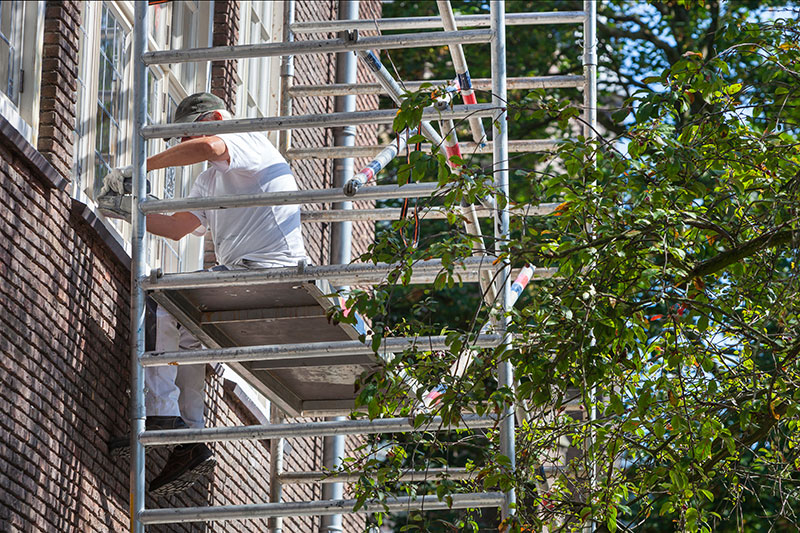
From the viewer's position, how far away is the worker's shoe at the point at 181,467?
7410 millimetres

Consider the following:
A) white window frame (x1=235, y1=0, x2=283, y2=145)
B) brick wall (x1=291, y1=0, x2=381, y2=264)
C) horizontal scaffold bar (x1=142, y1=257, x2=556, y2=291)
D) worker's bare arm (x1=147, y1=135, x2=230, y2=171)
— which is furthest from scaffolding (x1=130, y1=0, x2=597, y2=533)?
brick wall (x1=291, y1=0, x2=381, y2=264)

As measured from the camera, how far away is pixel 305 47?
6641 mm

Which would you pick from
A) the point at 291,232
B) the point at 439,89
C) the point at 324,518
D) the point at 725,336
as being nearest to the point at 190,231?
the point at 291,232

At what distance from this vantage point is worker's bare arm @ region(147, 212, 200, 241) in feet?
25.0

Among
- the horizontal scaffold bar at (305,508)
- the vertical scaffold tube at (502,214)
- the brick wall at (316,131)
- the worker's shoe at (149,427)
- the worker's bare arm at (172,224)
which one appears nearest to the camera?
the vertical scaffold tube at (502,214)

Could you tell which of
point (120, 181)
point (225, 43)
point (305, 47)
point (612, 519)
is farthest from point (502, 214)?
point (225, 43)

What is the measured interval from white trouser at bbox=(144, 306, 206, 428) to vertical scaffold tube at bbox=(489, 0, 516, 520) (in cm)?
202

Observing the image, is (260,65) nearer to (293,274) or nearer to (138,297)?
(138,297)

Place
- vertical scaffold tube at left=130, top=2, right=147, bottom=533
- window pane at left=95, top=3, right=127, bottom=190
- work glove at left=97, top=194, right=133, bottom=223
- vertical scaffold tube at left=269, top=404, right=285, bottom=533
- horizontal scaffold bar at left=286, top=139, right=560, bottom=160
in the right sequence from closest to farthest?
vertical scaffold tube at left=130, top=2, right=147, bottom=533 → work glove at left=97, top=194, right=133, bottom=223 → window pane at left=95, top=3, right=127, bottom=190 → horizontal scaffold bar at left=286, top=139, right=560, bottom=160 → vertical scaffold tube at left=269, top=404, right=285, bottom=533

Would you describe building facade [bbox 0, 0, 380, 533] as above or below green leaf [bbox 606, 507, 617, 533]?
above

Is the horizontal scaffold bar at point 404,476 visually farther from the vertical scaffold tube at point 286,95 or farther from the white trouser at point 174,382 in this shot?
the vertical scaffold tube at point 286,95

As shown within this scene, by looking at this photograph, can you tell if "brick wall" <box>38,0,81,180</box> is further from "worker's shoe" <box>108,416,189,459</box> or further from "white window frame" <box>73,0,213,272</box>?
"worker's shoe" <box>108,416,189,459</box>

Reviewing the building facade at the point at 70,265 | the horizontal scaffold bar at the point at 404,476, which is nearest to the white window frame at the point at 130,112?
the building facade at the point at 70,265

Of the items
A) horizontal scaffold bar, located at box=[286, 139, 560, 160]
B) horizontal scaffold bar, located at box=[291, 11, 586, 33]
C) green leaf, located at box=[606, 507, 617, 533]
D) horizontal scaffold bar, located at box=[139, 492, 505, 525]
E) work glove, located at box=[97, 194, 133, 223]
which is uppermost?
horizontal scaffold bar, located at box=[291, 11, 586, 33]
